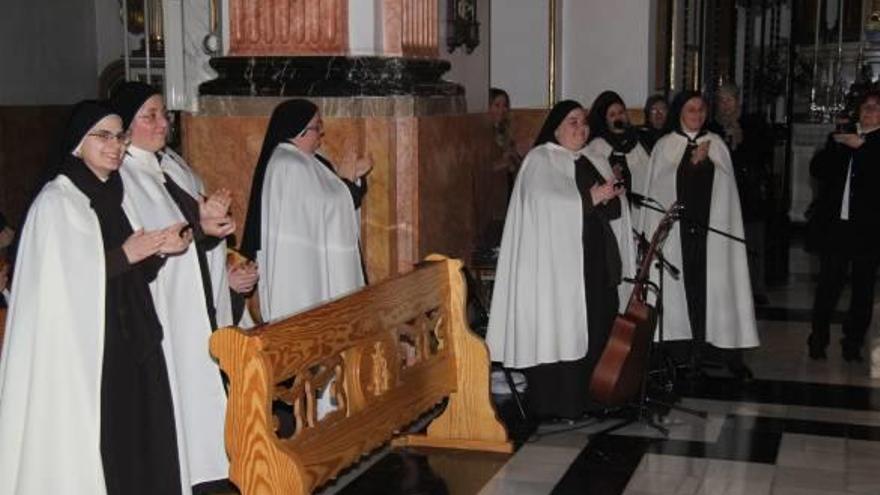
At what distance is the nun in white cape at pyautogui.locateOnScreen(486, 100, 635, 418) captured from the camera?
276 inches

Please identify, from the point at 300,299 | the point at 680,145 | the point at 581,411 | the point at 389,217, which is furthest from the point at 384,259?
the point at 680,145

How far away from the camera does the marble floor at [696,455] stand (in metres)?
6.02

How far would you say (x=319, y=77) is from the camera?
731 centimetres

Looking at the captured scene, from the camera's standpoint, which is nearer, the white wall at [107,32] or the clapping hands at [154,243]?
the clapping hands at [154,243]

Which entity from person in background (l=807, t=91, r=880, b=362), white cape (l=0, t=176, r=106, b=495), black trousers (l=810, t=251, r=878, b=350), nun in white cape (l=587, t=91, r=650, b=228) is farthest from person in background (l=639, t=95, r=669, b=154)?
white cape (l=0, t=176, r=106, b=495)

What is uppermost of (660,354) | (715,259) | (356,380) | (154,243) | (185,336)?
(154,243)

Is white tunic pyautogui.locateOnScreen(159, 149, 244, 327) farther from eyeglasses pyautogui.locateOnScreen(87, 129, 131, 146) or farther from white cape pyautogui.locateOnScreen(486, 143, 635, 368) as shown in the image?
white cape pyautogui.locateOnScreen(486, 143, 635, 368)

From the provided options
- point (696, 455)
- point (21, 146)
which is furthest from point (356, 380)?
point (21, 146)

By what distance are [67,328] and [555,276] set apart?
10.8 feet

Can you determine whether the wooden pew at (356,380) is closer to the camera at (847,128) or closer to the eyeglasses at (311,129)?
the eyeglasses at (311,129)

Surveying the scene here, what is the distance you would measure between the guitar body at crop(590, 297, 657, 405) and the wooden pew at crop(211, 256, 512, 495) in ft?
1.94

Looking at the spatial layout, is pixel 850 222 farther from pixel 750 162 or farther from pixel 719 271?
pixel 750 162

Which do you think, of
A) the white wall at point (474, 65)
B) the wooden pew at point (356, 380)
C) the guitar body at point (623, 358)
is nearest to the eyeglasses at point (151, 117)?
the wooden pew at point (356, 380)

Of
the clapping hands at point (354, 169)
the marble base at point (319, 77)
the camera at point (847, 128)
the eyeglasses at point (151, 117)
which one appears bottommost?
the clapping hands at point (354, 169)
